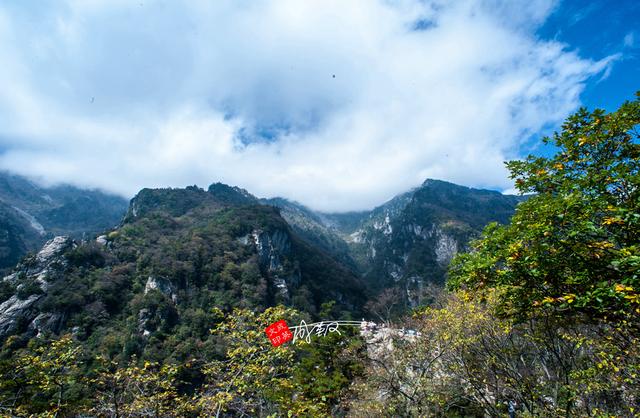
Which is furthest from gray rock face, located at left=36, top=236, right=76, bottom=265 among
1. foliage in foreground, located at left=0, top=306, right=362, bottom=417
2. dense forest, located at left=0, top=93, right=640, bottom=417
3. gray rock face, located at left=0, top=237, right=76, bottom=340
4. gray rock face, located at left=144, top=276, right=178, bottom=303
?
foliage in foreground, located at left=0, top=306, right=362, bottom=417

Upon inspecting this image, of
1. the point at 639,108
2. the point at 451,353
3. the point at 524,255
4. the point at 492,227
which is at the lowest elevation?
the point at 451,353

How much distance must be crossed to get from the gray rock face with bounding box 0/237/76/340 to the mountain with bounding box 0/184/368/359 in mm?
177

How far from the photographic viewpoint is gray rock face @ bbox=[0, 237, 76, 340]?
65.8 m

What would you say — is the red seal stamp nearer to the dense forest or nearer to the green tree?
the dense forest

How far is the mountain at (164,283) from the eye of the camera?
68.9 m

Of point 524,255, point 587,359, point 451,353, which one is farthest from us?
point 451,353

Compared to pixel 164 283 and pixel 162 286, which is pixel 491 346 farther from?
pixel 164 283

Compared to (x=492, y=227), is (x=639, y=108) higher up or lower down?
higher up

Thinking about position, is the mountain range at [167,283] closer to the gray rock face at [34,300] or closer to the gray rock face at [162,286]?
the gray rock face at [34,300]

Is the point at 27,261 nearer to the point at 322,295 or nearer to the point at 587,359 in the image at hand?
the point at 322,295

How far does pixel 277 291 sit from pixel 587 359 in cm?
10537

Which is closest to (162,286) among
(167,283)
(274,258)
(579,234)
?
(167,283)

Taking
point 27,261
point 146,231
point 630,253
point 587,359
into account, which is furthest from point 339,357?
point 146,231

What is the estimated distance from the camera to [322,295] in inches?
5084
